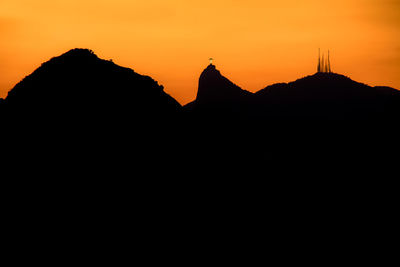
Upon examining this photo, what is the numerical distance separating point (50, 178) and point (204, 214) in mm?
22190

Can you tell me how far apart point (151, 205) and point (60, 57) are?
1009 inches

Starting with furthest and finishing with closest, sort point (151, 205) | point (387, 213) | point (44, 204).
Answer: point (387, 213), point (151, 205), point (44, 204)

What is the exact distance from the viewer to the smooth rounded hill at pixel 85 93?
247 feet

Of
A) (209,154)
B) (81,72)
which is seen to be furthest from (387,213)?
(81,72)

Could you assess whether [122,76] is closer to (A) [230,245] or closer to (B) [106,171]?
(B) [106,171]

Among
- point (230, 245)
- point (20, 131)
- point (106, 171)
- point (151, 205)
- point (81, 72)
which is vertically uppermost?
point (81, 72)

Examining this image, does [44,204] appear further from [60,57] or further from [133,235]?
[60,57]

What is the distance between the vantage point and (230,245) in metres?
76.2

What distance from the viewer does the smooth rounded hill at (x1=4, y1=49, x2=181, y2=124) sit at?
75.2 metres

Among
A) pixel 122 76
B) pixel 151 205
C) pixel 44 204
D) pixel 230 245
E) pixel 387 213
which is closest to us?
pixel 44 204

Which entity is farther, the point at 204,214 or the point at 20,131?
the point at 204,214

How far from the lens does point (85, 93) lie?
7812cm

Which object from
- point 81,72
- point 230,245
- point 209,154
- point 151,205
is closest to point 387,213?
point 209,154

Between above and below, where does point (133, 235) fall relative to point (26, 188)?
below
